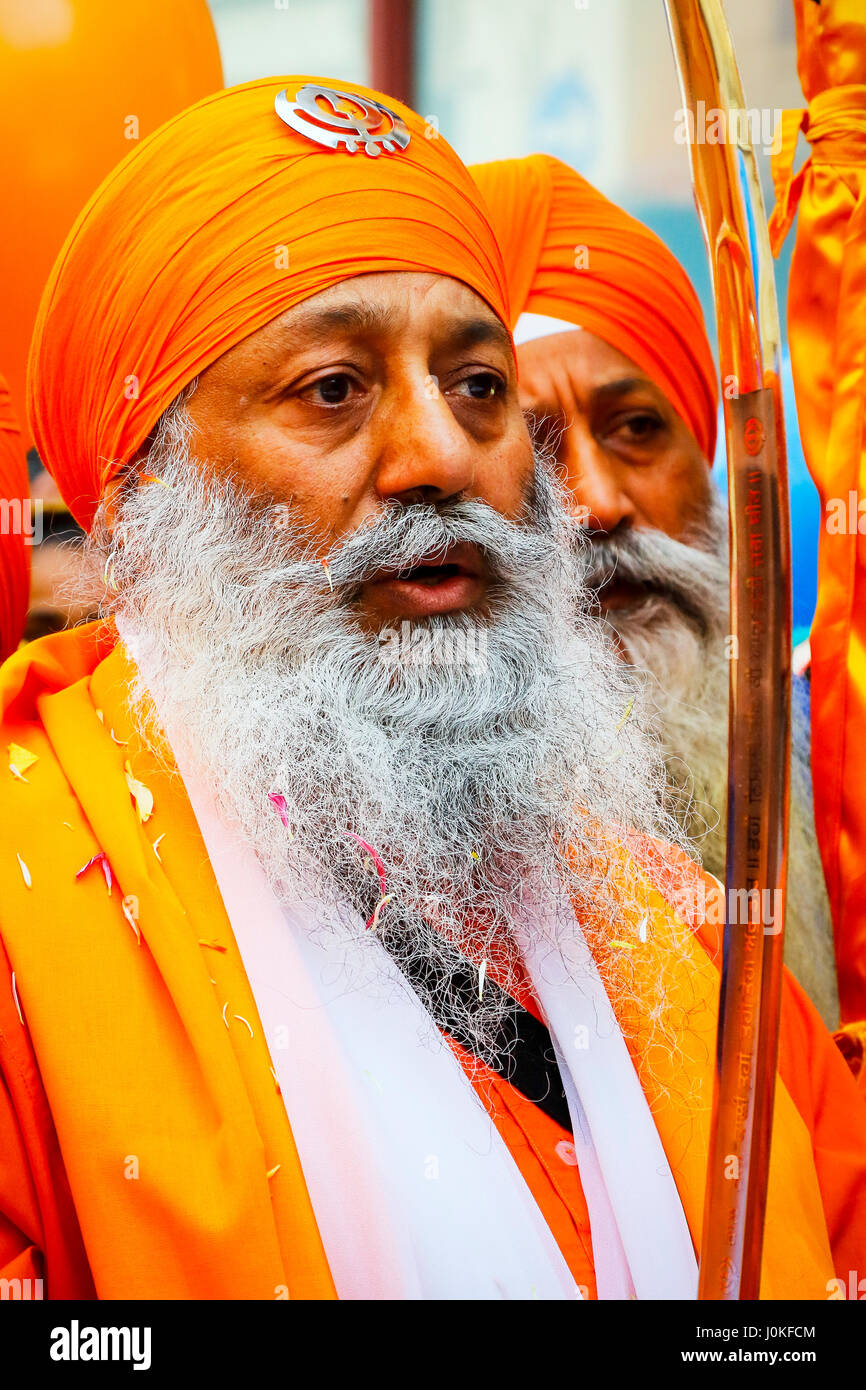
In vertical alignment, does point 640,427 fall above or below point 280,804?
above

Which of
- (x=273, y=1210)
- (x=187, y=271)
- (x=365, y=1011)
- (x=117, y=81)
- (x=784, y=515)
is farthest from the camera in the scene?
(x=117, y=81)

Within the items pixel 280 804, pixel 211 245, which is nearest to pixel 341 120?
pixel 211 245

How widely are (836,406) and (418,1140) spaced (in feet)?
3.63

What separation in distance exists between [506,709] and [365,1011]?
0.41m

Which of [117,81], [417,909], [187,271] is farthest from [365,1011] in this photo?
[117,81]

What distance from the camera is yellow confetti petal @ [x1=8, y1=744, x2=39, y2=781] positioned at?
141cm

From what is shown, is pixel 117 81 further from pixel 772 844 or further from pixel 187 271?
pixel 772 844

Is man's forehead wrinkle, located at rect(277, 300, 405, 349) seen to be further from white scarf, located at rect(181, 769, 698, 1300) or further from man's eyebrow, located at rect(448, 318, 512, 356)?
white scarf, located at rect(181, 769, 698, 1300)

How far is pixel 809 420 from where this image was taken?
1703mm

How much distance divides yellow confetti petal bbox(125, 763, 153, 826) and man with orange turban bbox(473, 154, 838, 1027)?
91cm

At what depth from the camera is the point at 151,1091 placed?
121 centimetres

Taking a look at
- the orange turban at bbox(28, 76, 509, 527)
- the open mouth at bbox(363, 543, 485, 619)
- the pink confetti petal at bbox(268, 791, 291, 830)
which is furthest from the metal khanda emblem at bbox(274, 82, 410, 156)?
the pink confetti petal at bbox(268, 791, 291, 830)

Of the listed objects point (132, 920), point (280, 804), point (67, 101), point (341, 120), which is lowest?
point (132, 920)

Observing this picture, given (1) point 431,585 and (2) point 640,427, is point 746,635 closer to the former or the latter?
(1) point 431,585
